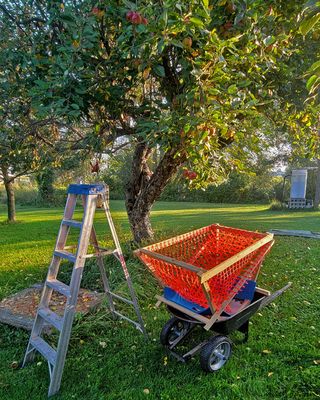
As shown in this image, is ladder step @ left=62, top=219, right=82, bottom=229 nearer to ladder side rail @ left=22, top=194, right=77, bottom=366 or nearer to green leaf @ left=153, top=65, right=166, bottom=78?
ladder side rail @ left=22, top=194, right=77, bottom=366

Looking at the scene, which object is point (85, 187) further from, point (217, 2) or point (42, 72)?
point (217, 2)

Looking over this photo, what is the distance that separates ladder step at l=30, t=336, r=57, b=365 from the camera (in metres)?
2.19

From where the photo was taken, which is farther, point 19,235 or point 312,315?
point 19,235

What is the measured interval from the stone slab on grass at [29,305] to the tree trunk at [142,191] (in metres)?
1.91

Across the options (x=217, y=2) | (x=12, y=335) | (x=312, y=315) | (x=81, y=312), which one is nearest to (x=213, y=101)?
(x=217, y=2)

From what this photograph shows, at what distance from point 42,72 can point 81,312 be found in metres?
2.47

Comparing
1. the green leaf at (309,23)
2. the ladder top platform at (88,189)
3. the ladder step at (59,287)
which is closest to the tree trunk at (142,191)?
the ladder top platform at (88,189)

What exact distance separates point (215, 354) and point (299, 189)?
13.2 m

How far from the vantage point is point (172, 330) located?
106 inches

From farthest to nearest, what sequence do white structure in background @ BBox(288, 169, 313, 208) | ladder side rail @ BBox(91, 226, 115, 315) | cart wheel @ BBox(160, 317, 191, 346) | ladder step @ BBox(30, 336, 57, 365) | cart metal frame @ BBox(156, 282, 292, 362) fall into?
white structure in background @ BBox(288, 169, 313, 208)
ladder side rail @ BBox(91, 226, 115, 315)
cart wheel @ BBox(160, 317, 191, 346)
cart metal frame @ BBox(156, 282, 292, 362)
ladder step @ BBox(30, 336, 57, 365)

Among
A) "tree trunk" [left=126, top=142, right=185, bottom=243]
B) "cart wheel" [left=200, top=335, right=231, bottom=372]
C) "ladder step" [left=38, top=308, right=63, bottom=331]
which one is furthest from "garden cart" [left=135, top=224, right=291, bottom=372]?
"tree trunk" [left=126, top=142, right=185, bottom=243]

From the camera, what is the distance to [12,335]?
2941 mm

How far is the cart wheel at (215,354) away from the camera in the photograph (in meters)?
2.27

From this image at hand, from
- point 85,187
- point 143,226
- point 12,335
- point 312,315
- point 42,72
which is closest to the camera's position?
point 85,187
